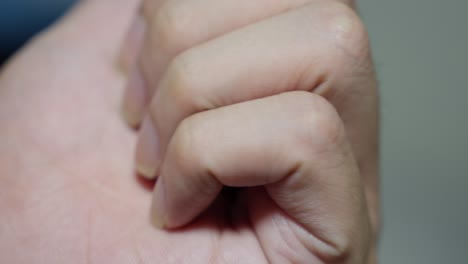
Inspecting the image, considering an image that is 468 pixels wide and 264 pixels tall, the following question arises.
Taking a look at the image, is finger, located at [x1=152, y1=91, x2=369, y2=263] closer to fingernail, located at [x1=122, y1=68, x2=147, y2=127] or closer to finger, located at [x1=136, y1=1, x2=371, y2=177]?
finger, located at [x1=136, y1=1, x2=371, y2=177]

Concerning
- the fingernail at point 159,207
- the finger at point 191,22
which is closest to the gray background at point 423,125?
the finger at point 191,22

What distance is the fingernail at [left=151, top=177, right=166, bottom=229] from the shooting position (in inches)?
27.0

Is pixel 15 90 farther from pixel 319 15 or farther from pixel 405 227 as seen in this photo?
pixel 405 227

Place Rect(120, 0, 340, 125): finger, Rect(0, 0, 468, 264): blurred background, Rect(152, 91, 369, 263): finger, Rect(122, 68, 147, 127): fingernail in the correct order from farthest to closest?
Rect(0, 0, 468, 264): blurred background, Rect(122, 68, 147, 127): fingernail, Rect(120, 0, 340, 125): finger, Rect(152, 91, 369, 263): finger

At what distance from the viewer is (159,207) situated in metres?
0.69

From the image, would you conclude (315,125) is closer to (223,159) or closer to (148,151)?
(223,159)

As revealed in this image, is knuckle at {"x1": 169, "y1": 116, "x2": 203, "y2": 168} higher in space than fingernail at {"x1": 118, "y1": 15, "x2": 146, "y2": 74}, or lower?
higher

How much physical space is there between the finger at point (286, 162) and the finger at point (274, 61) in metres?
0.03

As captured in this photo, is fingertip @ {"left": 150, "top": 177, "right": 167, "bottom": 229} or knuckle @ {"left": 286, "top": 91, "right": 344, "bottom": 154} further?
fingertip @ {"left": 150, "top": 177, "right": 167, "bottom": 229}

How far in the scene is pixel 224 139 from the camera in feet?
1.91

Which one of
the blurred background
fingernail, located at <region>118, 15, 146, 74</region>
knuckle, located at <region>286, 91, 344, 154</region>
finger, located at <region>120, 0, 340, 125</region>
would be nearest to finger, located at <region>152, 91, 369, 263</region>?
knuckle, located at <region>286, 91, 344, 154</region>

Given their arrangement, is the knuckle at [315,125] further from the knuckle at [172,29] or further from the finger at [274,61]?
the knuckle at [172,29]

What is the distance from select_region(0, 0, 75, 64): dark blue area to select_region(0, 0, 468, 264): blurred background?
1082mm

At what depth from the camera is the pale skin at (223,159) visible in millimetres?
587
